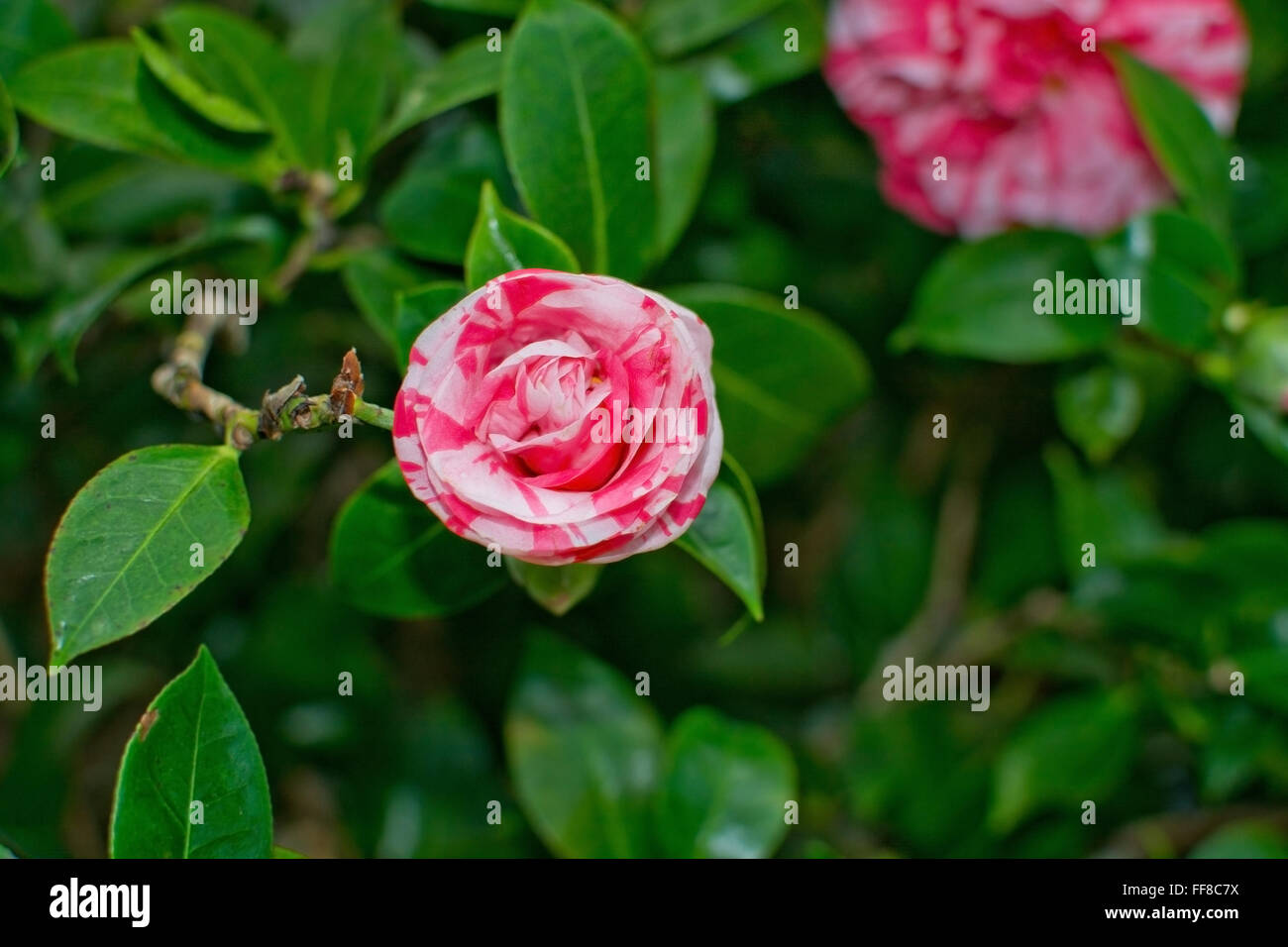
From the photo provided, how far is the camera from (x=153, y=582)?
65 centimetres

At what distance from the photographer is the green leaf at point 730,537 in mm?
701

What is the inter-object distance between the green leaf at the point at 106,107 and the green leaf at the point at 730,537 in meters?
0.45

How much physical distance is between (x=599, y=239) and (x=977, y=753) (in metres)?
0.79

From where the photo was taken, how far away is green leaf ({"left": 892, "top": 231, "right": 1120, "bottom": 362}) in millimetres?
994

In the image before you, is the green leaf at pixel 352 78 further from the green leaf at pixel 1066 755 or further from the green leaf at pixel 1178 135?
the green leaf at pixel 1066 755

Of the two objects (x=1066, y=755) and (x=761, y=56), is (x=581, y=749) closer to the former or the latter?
(x=1066, y=755)

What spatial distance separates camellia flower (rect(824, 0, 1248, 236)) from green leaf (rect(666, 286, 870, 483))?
0.21 m

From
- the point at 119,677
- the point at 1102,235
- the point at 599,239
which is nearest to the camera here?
the point at 599,239

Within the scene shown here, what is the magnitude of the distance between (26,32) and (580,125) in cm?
47

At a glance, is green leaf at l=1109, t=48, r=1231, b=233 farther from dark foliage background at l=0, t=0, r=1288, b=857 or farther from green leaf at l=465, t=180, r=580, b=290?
green leaf at l=465, t=180, r=580, b=290

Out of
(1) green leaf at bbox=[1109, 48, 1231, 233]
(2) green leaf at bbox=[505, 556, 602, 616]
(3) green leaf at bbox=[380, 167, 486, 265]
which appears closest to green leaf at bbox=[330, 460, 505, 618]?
(2) green leaf at bbox=[505, 556, 602, 616]
